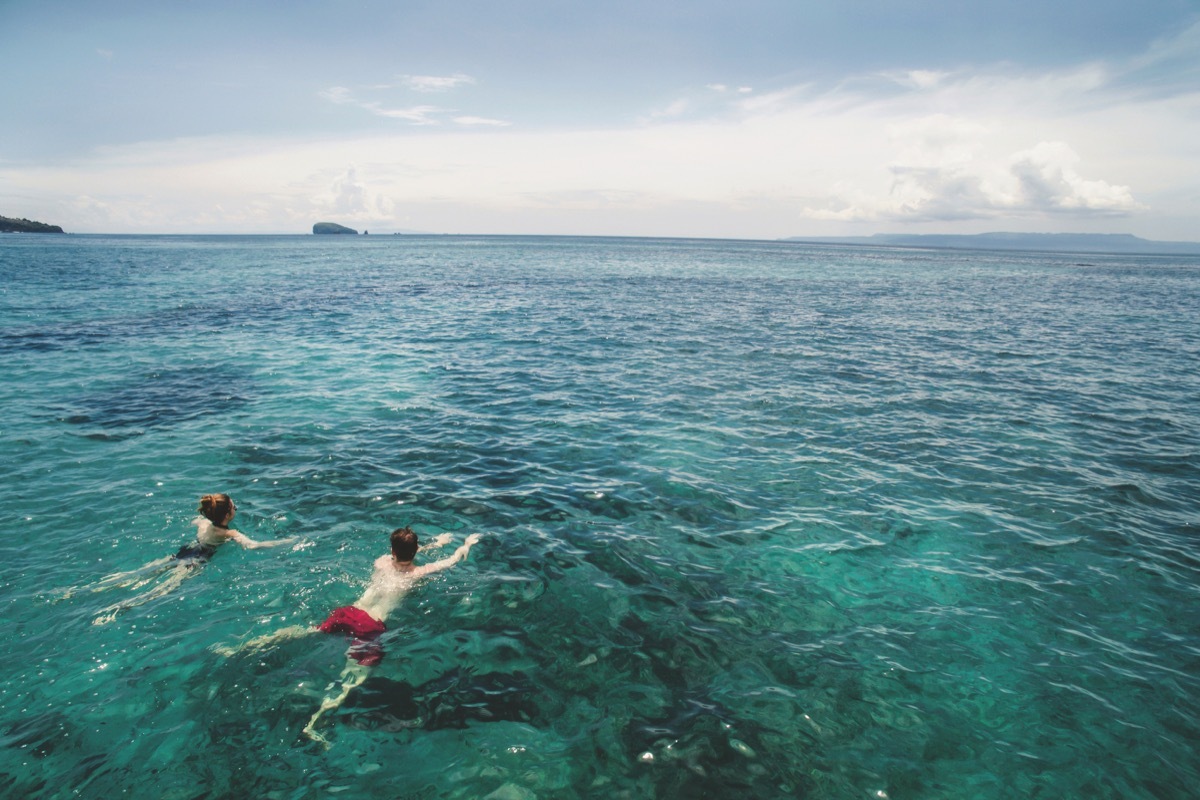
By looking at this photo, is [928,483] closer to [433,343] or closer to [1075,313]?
[433,343]

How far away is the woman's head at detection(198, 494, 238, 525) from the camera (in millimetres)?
11750

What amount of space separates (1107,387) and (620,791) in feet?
102

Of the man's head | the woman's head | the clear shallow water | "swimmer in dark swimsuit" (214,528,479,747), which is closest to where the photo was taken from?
the clear shallow water

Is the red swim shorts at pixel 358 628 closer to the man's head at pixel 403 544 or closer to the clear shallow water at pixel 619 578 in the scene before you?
the clear shallow water at pixel 619 578

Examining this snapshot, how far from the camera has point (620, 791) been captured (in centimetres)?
728

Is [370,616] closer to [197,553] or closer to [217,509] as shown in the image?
[217,509]

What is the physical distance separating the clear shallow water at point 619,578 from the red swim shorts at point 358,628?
0.40 metres

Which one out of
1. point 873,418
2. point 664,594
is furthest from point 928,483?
point 664,594

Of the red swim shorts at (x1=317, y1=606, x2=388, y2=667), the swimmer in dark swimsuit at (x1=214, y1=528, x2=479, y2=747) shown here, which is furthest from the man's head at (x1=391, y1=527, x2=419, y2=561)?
the red swim shorts at (x1=317, y1=606, x2=388, y2=667)

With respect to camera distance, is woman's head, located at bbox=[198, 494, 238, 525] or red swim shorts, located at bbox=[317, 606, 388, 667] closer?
red swim shorts, located at bbox=[317, 606, 388, 667]

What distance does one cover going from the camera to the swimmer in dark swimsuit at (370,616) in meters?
8.96

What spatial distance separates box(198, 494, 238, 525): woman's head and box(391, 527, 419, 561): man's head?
12.9 ft

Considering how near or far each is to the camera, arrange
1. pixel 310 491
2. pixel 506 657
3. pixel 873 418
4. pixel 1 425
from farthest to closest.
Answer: pixel 873 418
pixel 1 425
pixel 310 491
pixel 506 657

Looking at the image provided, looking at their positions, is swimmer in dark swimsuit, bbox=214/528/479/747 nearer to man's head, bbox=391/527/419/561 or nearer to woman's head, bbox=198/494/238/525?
man's head, bbox=391/527/419/561
